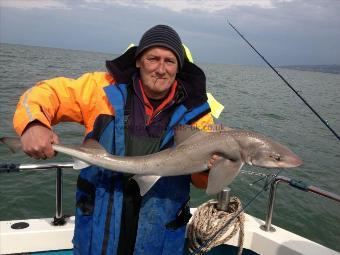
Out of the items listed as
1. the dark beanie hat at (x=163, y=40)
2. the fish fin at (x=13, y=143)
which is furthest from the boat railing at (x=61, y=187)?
the dark beanie hat at (x=163, y=40)

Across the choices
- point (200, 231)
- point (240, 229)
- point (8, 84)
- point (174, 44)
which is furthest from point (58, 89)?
point (8, 84)

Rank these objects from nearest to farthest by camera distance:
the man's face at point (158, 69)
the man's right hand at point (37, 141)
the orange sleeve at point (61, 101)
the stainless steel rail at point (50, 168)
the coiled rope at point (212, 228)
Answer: the man's right hand at point (37, 141), the orange sleeve at point (61, 101), the man's face at point (158, 69), the stainless steel rail at point (50, 168), the coiled rope at point (212, 228)

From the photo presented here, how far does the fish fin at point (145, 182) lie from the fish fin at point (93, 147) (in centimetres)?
36

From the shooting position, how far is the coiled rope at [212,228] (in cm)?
460

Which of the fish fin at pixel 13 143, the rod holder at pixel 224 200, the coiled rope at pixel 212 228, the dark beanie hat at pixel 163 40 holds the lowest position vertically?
the coiled rope at pixel 212 228

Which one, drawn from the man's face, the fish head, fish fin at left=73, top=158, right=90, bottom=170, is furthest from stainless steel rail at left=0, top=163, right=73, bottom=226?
the fish head

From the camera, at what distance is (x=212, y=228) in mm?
4633

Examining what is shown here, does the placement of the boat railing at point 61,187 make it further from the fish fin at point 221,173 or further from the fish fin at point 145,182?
the fish fin at point 221,173

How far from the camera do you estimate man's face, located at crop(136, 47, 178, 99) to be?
330 centimetres

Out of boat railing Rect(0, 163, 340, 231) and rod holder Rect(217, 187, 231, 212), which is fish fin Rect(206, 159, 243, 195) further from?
rod holder Rect(217, 187, 231, 212)

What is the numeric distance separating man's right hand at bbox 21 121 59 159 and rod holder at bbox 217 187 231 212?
264 centimetres

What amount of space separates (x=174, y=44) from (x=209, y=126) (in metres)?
0.82

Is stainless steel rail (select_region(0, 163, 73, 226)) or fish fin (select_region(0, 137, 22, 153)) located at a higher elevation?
fish fin (select_region(0, 137, 22, 153))

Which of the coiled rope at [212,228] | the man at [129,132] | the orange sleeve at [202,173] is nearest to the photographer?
the man at [129,132]
